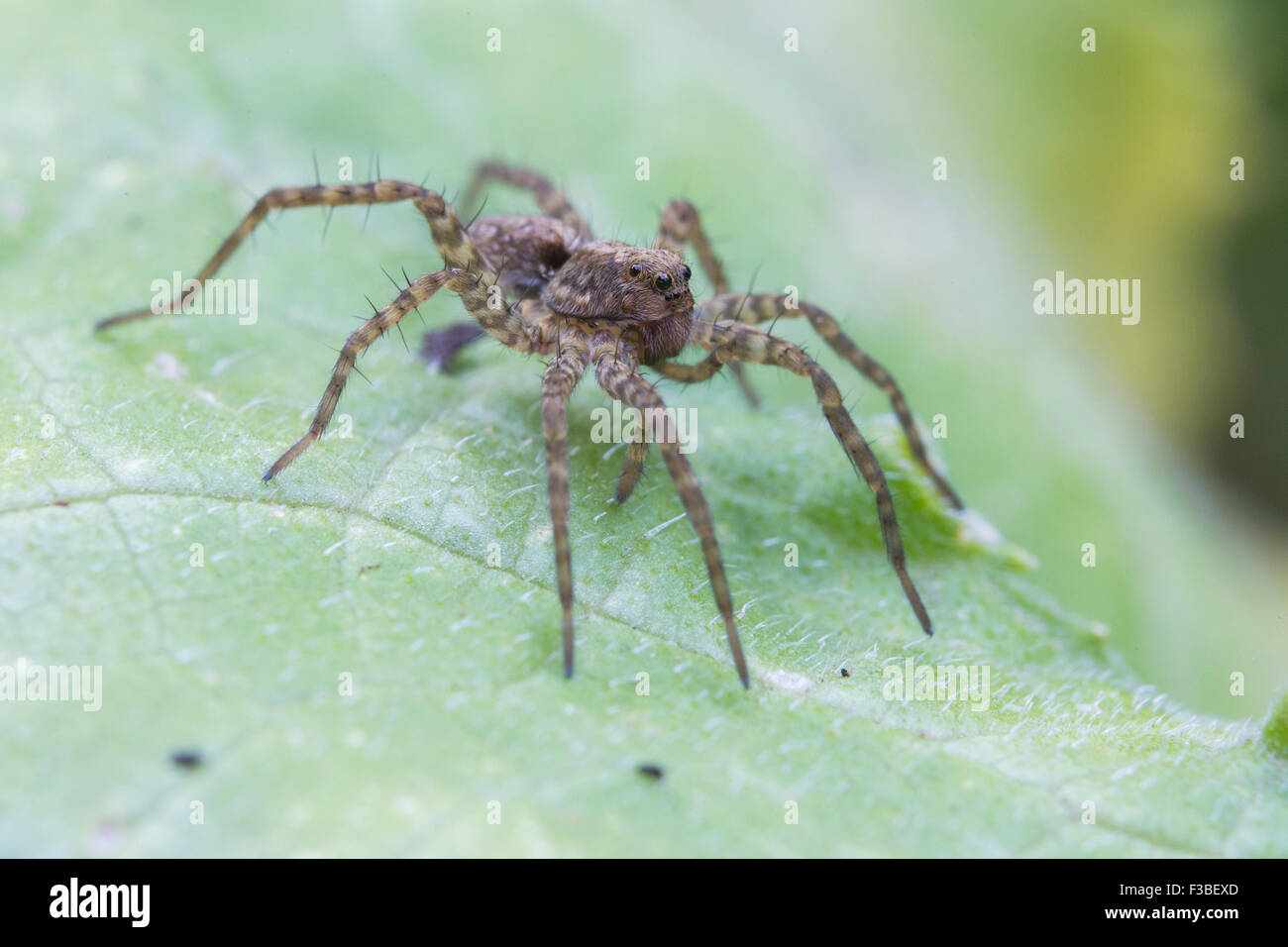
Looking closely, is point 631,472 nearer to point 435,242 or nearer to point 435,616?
point 435,616

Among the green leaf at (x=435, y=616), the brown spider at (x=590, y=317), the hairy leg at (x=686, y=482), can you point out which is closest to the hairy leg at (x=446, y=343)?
the brown spider at (x=590, y=317)

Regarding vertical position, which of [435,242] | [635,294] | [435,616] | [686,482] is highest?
[435,242]

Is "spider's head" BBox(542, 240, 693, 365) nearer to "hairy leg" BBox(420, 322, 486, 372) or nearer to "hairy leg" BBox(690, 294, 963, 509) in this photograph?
"hairy leg" BBox(690, 294, 963, 509)

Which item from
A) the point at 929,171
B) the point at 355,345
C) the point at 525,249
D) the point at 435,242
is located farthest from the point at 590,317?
the point at 929,171

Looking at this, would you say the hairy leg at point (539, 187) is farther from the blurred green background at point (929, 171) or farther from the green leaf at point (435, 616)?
the green leaf at point (435, 616)

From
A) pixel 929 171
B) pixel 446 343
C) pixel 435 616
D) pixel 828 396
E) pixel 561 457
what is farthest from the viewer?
pixel 929 171

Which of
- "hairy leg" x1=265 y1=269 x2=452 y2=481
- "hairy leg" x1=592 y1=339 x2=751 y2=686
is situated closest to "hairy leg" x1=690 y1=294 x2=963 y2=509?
"hairy leg" x1=592 y1=339 x2=751 y2=686
